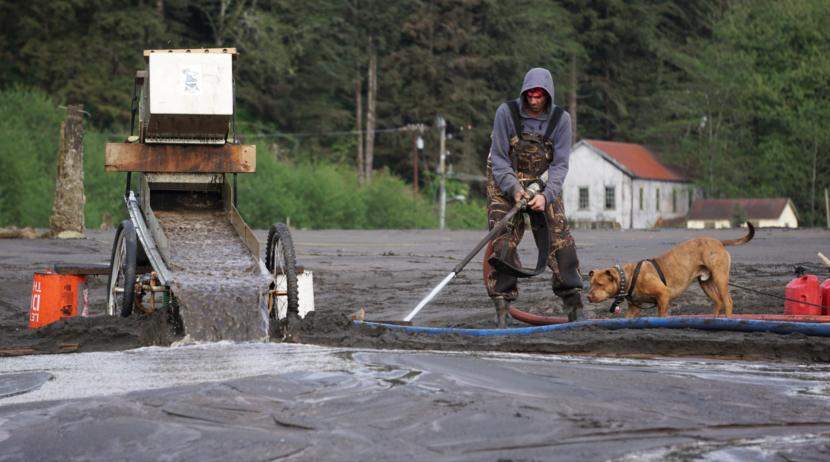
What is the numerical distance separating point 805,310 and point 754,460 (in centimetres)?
595

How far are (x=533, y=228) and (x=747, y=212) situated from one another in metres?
57.2

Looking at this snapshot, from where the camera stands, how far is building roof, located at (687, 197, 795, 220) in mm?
65438

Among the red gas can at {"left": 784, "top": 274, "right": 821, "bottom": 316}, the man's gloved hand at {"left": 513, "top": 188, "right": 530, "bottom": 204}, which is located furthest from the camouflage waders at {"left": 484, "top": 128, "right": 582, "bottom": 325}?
the red gas can at {"left": 784, "top": 274, "right": 821, "bottom": 316}

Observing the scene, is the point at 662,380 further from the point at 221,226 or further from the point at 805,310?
the point at 221,226

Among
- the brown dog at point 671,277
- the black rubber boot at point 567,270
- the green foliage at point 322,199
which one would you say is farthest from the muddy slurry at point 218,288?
the green foliage at point 322,199

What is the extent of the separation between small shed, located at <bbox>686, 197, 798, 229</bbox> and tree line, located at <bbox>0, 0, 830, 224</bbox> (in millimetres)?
3799

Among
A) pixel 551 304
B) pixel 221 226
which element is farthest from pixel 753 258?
pixel 221 226

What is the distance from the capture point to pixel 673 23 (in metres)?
85.6

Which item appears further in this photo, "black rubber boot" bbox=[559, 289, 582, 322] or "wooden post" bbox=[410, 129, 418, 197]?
"wooden post" bbox=[410, 129, 418, 197]

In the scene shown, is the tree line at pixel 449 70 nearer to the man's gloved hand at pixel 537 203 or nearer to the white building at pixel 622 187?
the white building at pixel 622 187

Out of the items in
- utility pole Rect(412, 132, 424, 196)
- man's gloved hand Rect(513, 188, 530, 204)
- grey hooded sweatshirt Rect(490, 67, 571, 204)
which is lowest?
man's gloved hand Rect(513, 188, 530, 204)

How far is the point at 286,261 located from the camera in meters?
10.1

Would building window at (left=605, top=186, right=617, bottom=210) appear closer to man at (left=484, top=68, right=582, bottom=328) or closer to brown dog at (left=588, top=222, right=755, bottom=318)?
brown dog at (left=588, top=222, right=755, bottom=318)

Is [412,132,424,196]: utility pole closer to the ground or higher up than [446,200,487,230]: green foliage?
higher up
